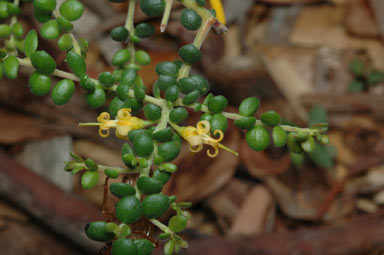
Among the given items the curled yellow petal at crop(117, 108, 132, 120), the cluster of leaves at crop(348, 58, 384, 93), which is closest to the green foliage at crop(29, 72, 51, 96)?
the curled yellow petal at crop(117, 108, 132, 120)

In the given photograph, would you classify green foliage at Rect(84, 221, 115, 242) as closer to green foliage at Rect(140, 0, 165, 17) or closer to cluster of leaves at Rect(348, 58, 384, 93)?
green foliage at Rect(140, 0, 165, 17)

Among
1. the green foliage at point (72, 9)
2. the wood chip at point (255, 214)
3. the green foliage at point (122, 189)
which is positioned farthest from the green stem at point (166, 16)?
the wood chip at point (255, 214)

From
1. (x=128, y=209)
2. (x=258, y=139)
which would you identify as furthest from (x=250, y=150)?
(x=128, y=209)

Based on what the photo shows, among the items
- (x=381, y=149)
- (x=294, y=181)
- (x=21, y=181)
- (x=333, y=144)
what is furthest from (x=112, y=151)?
(x=381, y=149)

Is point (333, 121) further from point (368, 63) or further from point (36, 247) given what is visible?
point (36, 247)

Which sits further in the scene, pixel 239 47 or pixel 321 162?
pixel 239 47

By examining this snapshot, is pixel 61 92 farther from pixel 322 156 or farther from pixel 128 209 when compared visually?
pixel 322 156
